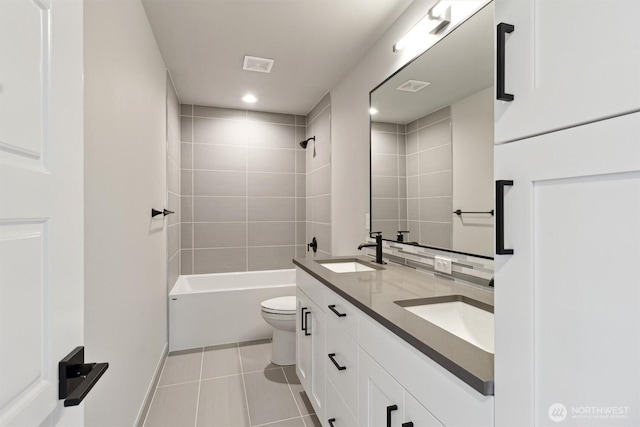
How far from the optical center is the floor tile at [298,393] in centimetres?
208

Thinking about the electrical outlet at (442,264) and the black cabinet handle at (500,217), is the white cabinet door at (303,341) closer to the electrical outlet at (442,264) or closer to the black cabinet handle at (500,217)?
the electrical outlet at (442,264)

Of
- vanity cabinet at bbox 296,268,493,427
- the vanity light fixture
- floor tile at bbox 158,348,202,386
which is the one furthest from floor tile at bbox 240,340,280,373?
the vanity light fixture

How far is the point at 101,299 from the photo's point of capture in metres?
1.29

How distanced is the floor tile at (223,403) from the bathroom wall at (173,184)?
1016 mm

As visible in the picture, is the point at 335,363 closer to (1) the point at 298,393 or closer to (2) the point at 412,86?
(1) the point at 298,393

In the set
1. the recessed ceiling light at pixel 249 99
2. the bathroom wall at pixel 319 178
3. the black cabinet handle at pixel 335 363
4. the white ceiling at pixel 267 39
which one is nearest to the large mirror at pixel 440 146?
the white ceiling at pixel 267 39

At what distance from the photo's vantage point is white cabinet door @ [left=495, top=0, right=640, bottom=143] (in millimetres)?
463

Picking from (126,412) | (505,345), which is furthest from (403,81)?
(126,412)

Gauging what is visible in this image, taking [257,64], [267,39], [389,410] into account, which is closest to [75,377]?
[389,410]

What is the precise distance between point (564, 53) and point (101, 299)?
1.61m

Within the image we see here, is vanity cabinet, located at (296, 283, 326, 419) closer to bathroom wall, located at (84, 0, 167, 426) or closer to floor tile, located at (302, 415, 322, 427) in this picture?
floor tile, located at (302, 415, 322, 427)

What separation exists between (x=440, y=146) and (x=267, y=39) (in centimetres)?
145

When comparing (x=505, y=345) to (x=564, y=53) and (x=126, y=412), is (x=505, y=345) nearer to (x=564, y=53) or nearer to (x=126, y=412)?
(x=564, y=53)

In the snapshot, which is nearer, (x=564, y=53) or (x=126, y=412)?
(x=564, y=53)
